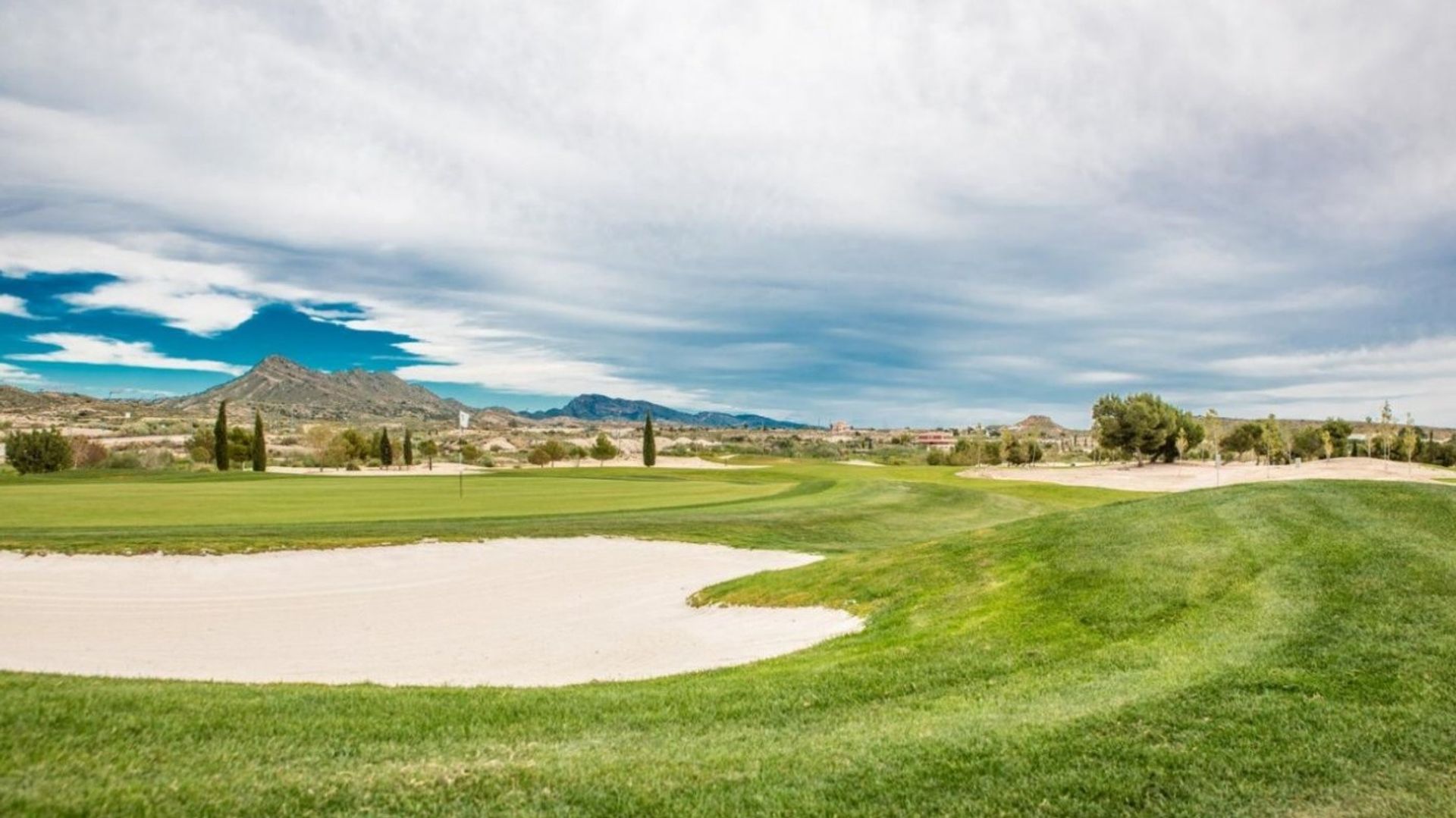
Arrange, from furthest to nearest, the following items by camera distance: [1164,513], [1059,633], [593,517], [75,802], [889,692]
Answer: [593,517] < [1164,513] < [1059,633] < [889,692] < [75,802]

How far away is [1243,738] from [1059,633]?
4.24m

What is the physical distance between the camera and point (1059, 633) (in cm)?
1098

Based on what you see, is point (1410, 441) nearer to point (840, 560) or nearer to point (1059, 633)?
point (840, 560)

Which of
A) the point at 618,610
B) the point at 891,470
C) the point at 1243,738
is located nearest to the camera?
the point at 1243,738

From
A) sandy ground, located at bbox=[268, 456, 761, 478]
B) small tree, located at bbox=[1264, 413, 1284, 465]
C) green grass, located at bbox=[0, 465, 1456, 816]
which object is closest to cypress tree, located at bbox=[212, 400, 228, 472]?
sandy ground, located at bbox=[268, 456, 761, 478]

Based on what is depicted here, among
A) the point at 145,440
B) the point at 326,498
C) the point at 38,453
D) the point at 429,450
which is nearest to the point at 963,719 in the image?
the point at 326,498

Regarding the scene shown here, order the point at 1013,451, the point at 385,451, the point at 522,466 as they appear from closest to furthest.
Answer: the point at 385,451 → the point at 522,466 → the point at 1013,451

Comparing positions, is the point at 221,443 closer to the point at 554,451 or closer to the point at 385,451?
the point at 385,451

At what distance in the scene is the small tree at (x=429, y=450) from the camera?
309ft

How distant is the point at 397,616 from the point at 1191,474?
213 feet

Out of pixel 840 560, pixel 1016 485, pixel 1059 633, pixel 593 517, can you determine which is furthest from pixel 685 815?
pixel 1016 485

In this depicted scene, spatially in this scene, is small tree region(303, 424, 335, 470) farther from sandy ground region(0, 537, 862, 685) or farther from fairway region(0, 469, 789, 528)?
sandy ground region(0, 537, 862, 685)

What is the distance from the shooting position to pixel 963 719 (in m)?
7.62

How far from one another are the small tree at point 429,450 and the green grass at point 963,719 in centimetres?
7993
